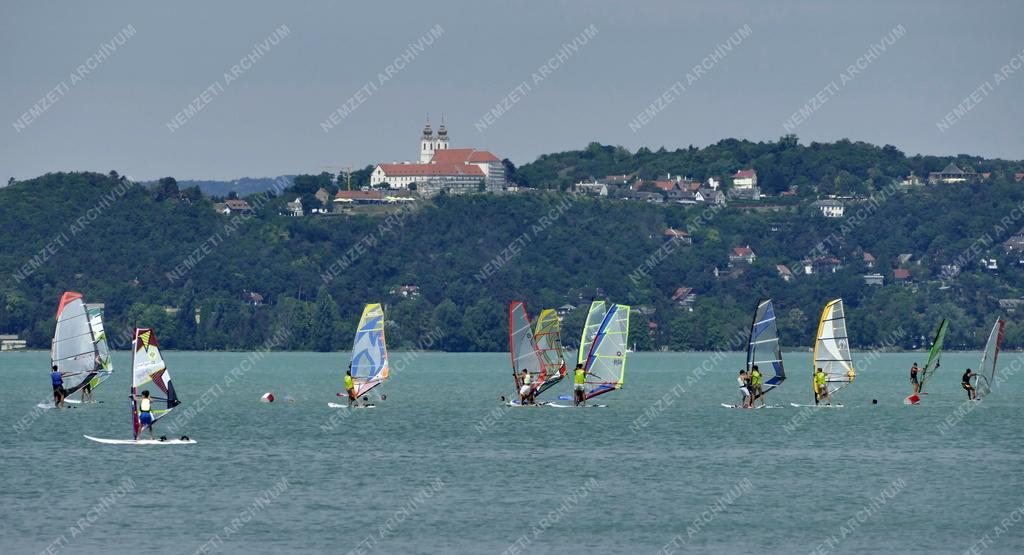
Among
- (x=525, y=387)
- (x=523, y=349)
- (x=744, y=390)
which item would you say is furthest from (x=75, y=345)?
(x=744, y=390)

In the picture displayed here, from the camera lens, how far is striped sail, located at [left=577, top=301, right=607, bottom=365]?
73.4 meters

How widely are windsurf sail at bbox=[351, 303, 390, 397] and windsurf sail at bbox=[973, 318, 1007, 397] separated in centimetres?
2473

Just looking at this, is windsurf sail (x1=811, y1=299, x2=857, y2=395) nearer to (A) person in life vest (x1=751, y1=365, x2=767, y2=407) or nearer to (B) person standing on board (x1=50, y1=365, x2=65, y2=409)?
(A) person in life vest (x1=751, y1=365, x2=767, y2=407)

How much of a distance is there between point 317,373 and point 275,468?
8406 centimetres

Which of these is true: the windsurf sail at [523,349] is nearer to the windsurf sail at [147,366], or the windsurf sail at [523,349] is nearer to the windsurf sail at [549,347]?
the windsurf sail at [549,347]

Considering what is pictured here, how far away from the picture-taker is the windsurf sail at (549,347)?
7256 centimetres

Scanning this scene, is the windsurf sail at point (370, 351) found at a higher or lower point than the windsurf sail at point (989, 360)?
higher

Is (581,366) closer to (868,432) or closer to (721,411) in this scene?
(721,411)

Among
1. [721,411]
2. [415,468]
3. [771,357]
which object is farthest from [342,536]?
[721,411]

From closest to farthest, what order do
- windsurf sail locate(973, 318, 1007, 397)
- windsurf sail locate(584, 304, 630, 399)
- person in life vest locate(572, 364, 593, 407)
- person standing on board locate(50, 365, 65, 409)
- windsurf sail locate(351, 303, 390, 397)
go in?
1. person standing on board locate(50, 365, 65, 409)
2. windsurf sail locate(584, 304, 630, 399)
3. windsurf sail locate(351, 303, 390, 397)
4. person in life vest locate(572, 364, 593, 407)
5. windsurf sail locate(973, 318, 1007, 397)

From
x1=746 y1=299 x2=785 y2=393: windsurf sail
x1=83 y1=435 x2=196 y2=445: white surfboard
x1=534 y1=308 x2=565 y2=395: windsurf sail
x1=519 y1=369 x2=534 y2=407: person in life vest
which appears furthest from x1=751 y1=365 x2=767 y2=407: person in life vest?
x1=83 y1=435 x2=196 y2=445: white surfboard

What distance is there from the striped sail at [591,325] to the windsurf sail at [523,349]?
66.7 inches

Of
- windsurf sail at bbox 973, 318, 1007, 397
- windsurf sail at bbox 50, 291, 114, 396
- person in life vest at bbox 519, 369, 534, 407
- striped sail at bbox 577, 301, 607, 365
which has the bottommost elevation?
windsurf sail at bbox 973, 318, 1007, 397

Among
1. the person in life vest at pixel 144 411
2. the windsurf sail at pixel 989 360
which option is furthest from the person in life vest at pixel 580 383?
the person in life vest at pixel 144 411
